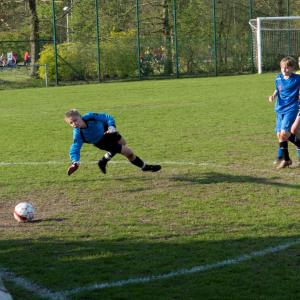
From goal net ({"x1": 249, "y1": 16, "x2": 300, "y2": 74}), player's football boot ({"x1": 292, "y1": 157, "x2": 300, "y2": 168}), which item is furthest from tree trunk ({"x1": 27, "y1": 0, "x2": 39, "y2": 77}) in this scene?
player's football boot ({"x1": 292, "y1": 157, "x2": 300, "y2": 168})

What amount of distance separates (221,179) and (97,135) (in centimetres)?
184

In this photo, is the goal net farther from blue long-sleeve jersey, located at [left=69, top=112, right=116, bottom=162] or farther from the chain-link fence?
blue long-sleeve jersey, located at [left=69, top=112, right=116, bottom=162]

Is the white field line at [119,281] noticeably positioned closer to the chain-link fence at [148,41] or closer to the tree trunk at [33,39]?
the chain-link fence at [148,41]

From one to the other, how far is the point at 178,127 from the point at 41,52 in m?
22.6

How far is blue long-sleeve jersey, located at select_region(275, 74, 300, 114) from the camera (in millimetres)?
9805

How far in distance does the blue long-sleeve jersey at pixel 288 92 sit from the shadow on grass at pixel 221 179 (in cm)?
150

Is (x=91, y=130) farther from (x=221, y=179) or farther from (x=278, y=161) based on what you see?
(x=278, y=161)

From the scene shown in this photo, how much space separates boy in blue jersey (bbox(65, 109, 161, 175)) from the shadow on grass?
532 millimetres

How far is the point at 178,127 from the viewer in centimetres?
1473

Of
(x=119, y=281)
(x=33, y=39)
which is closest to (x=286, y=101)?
(x=119, y=281)

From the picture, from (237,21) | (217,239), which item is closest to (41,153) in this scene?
(217,239)

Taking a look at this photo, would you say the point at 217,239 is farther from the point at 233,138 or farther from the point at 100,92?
the point at 100,92

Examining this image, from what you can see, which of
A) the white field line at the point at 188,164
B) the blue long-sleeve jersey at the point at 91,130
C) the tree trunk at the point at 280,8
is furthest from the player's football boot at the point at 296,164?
the tree trunk at the point at 280,8

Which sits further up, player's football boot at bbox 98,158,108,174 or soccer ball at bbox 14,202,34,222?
player's football boot at bbox 98,158,108,174
